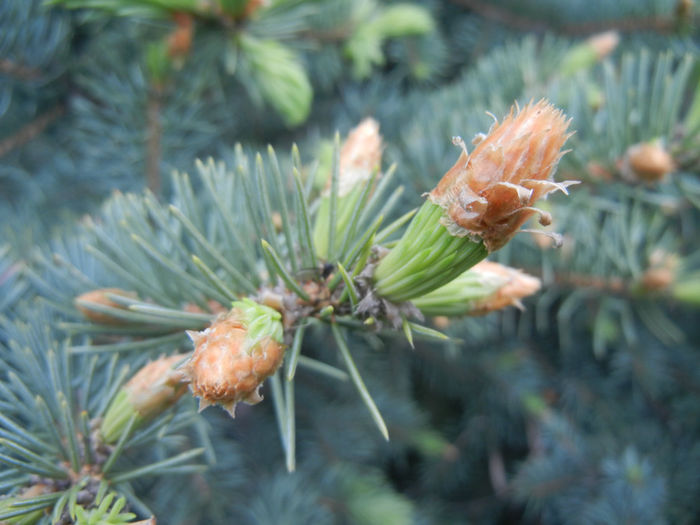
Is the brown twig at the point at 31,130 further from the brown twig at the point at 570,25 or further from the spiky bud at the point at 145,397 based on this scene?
the brown twig at the point at 570,25

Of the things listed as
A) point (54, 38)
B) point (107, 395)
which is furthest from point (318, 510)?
point (54, 38)

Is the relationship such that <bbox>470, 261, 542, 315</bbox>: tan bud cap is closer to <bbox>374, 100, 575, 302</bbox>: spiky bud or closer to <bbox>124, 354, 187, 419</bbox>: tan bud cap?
<bbox>374, 100, 575, 302</bbox>: spiky bud

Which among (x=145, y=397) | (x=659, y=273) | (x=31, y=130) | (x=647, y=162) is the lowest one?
(x=659, y=273)

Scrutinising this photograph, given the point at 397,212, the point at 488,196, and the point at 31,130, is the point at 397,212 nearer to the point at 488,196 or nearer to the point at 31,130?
the point at 488,196

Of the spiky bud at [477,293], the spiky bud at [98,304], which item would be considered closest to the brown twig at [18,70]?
the spiky bud at [98,304]

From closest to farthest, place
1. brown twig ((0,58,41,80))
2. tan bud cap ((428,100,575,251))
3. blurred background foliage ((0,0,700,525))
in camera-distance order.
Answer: tan bud cap ((428,100,575,251)), blurred background foliage ((0,0,700,525)), brown twig ((0,58,41,80))

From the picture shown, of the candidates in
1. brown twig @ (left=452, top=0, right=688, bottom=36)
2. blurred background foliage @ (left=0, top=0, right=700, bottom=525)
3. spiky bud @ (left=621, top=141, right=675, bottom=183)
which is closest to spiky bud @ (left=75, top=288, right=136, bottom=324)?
blurred background foliage @ (left=0, top=0, right=700, bottom=525)

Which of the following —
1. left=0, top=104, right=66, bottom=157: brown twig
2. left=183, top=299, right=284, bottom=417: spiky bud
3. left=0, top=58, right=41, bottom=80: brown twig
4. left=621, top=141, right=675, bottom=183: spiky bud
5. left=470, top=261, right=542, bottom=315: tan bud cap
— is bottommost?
left=621, top=141, right=675, bottom=183: spiky bud

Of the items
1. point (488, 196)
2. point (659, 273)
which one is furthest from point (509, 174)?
point (659, 273)
